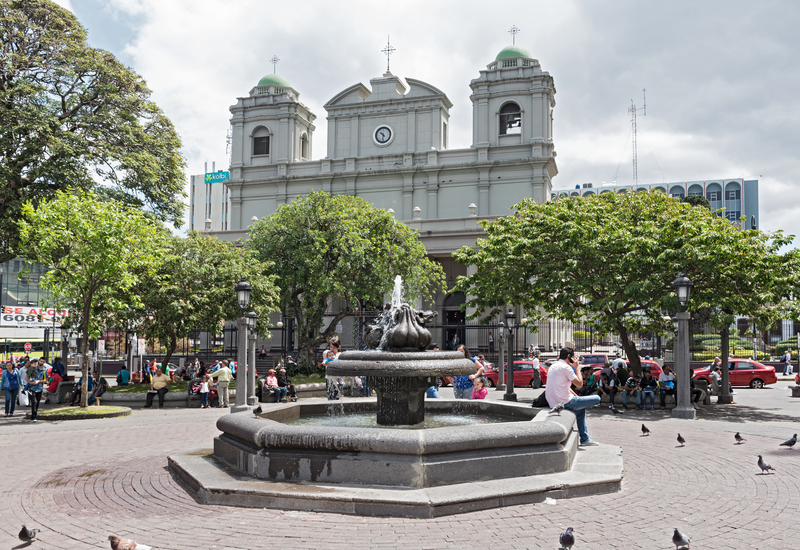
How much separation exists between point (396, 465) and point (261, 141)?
47793mm

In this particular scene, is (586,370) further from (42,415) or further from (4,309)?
(4,309)

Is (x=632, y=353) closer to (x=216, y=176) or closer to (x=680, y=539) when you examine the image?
(x=680, y=539)

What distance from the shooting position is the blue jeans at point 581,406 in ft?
31.6

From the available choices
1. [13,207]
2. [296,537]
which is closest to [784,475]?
[296,537]

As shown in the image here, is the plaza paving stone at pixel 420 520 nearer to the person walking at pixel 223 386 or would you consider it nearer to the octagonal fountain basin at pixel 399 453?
the octagonal fountain basin at pixel 399 453

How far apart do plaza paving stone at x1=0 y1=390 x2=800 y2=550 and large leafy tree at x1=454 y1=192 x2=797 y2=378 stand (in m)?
6.91

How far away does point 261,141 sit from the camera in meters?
51.5

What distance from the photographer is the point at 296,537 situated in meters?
5.96

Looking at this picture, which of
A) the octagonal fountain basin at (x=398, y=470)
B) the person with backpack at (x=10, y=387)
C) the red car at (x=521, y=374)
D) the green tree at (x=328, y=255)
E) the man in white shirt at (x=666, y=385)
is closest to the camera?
the octagonal fountain basin at (x=398, y=470)

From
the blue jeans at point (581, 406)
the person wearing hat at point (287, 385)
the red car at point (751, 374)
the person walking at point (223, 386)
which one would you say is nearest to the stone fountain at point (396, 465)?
the blue jeans at point (581, 406)

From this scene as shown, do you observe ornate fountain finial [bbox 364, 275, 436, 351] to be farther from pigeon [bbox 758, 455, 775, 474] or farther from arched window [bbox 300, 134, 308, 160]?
arched window [bbox 300, 134, 308, 160]

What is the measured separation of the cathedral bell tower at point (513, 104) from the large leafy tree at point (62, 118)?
25.1 metres

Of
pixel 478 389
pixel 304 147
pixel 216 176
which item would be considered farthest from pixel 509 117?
pixel 216 176

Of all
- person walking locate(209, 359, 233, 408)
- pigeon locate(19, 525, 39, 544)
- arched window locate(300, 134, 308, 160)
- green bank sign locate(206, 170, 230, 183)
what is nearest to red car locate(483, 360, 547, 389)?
person walking locate(209, 359, 233, 408)
